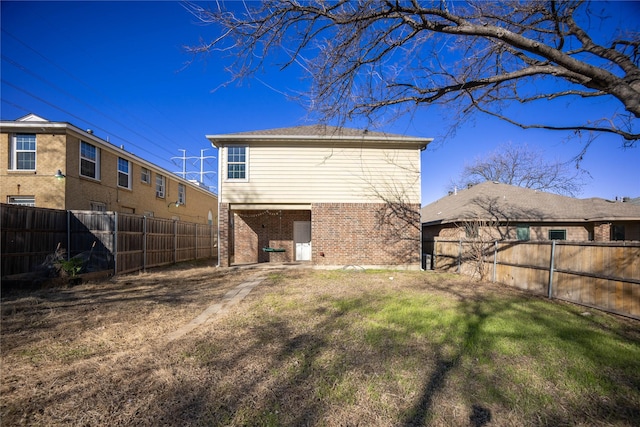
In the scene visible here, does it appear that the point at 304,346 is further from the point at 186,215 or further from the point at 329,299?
the point at 186,215

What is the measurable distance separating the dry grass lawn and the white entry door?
866 centimetres

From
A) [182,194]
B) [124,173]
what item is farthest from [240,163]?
[182,194]

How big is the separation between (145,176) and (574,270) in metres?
21.5

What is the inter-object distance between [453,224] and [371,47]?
11.7 meters

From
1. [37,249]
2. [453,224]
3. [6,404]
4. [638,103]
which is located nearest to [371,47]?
[638,103]

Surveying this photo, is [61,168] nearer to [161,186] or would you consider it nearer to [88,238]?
[88,238]

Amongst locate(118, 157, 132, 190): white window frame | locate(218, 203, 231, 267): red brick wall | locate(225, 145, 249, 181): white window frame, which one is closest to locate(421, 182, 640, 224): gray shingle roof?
locate(225, 145, 249, 181): white window frame

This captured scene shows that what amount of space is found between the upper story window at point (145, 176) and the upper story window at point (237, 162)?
30.8 feet

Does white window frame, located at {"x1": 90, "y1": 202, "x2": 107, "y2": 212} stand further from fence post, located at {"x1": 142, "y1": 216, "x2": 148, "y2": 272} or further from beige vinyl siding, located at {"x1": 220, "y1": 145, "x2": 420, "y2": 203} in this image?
beige vinyl siding, located at {"x1": 220, "y1": 145, "x2": 420, "y2": 203}

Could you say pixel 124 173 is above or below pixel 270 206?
above

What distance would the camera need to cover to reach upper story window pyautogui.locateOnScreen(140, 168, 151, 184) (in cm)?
1867

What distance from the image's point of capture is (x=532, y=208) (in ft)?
49.7

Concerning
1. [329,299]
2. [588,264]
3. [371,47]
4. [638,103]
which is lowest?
[329,299]

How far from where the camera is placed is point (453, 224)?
14688 mm
